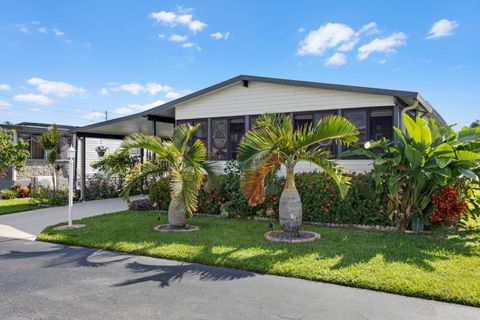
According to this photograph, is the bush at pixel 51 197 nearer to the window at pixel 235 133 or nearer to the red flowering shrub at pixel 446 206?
the window at pixel 235 133

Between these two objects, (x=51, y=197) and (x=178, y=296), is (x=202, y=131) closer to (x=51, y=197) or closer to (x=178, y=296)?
(x=51, y=197)

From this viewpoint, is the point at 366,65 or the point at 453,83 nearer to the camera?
the point at 366,65

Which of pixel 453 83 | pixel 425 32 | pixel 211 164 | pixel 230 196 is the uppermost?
pixel 425 32

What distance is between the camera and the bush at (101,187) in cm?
1473

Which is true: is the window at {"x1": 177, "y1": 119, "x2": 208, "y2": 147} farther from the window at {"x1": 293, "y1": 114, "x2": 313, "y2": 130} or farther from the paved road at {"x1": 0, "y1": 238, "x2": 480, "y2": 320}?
the paved road at {"x1": 0, "y1": 238, "x2": 480, "y2": 320}

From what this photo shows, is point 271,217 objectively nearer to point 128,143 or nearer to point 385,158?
point 385,158

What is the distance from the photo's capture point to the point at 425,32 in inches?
466

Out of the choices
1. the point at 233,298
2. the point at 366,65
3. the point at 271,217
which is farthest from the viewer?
the point at 366,65

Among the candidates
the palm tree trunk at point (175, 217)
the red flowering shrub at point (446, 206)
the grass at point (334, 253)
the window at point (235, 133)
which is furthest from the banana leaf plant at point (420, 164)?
the window at point (235, 133)

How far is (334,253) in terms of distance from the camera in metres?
5.71

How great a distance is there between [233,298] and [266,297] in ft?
1.28

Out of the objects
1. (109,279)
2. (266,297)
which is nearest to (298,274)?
(266,297)

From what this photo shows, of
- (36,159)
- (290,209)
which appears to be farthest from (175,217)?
(36,159)

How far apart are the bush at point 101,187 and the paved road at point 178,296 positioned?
9.37m
